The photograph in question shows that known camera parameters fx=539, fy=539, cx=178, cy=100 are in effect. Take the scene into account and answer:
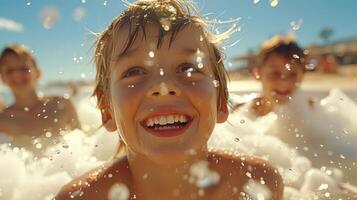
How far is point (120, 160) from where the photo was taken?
2.02m

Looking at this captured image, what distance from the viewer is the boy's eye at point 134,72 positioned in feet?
5.40

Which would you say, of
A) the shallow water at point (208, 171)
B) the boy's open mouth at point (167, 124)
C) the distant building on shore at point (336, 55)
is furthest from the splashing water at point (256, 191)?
the distant building on shore at point (336, 55)

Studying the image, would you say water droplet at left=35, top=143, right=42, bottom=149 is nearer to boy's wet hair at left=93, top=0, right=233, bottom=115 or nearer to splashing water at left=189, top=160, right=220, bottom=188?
boy's wet hair at left=93, top=0, right=233, bottom=115

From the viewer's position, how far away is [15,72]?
3.87 m

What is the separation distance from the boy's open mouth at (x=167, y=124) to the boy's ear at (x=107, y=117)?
39 cm

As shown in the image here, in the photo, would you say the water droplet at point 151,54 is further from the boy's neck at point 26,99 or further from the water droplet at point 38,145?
the boy's neck at point 26,99

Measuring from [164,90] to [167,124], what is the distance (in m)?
0.10

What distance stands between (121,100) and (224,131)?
4.06 ft

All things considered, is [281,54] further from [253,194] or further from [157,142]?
[157,142]

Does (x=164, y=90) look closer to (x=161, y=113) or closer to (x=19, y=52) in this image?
(x=161, y=113)

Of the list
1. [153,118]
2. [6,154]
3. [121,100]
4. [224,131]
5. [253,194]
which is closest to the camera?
[153,118]

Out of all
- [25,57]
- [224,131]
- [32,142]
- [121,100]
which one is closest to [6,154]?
[32,142]

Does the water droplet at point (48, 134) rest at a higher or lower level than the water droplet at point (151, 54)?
lower

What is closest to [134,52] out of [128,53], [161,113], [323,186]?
[128,53]
